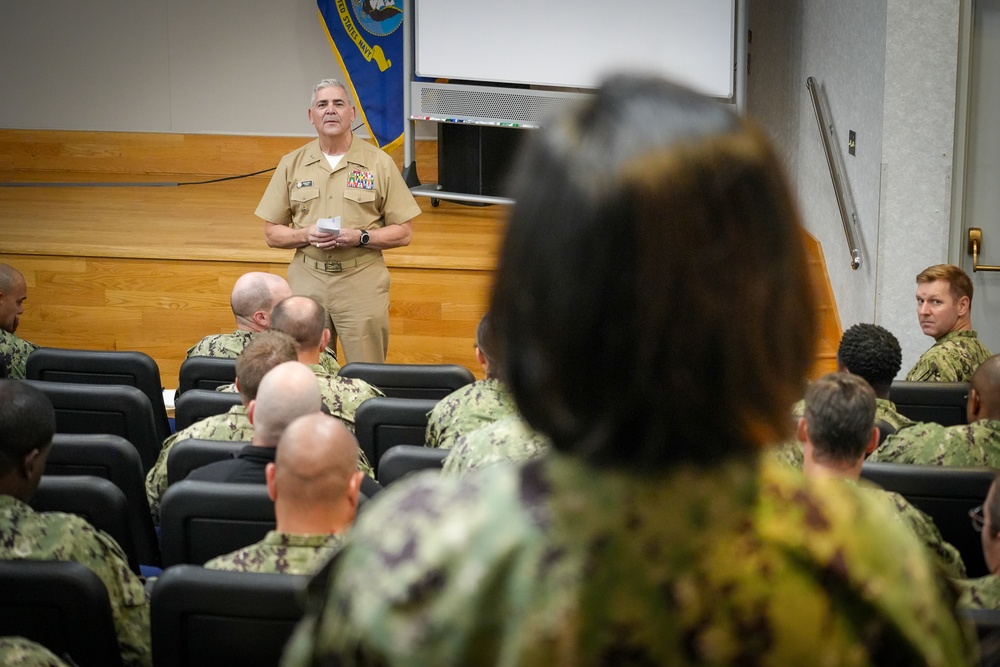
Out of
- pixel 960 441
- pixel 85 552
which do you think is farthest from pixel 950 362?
pixel 85 552

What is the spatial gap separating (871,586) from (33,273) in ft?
21.4

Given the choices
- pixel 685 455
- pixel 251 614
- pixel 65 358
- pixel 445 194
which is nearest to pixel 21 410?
pixel 251 614

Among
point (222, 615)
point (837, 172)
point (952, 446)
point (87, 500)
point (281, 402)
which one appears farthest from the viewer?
point (837, 172)

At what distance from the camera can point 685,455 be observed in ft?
2.36

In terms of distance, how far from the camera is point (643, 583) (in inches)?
27.8

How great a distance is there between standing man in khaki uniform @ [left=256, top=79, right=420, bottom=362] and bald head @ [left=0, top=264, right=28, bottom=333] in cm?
116

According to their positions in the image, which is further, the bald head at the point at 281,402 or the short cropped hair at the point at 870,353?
the short cropped hair at the point at 870,353

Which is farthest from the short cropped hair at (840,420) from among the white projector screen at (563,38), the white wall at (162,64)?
the white wall at (162,64)

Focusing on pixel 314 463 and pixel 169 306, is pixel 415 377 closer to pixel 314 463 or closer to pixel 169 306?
pixel 314 463

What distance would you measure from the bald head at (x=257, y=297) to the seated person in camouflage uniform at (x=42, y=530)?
6.22 ft

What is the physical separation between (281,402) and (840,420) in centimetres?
135

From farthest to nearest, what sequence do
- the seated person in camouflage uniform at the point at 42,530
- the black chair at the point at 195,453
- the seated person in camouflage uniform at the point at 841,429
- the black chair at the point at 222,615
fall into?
the black chair at the point at 195,453 → the seated person in camouflage uniform at the point at 841,429 → the seated person in camouflage uniform at the point at 42,530 → the black chair at the point at 222,615

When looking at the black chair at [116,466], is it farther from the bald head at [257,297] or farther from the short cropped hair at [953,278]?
the short cropped hair at [953,278]

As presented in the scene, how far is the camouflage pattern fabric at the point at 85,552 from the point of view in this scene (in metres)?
2.28
